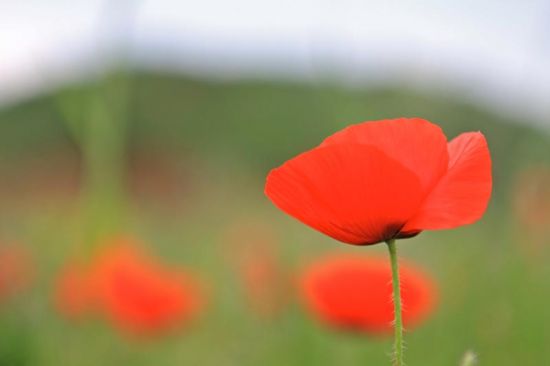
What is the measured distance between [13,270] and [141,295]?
321mm

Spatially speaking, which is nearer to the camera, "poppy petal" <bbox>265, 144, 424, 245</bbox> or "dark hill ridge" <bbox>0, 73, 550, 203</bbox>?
"poppy petal" <bbox>265, 144, 424, 245</bbox>

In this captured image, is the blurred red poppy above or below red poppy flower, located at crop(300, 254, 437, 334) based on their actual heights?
above

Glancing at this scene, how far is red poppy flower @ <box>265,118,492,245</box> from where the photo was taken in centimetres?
58

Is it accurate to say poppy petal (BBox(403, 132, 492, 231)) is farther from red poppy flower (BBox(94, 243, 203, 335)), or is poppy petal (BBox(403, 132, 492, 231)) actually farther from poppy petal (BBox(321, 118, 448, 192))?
red poppy flower (BBox(94, 243, 203, 335))

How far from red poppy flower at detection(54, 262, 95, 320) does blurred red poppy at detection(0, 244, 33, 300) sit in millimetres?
97

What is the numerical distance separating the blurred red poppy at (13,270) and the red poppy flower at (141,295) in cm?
22

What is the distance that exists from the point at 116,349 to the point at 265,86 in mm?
16896

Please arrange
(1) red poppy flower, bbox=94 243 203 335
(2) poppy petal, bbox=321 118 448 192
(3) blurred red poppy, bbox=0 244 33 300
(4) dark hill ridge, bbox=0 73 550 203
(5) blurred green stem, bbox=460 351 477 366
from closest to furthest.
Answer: (5) blurred green stem, bbox=460 351 477 366 < (2) poppy petal, bbox=321 118 448 192 < (1) red poppy flower, bbox=94 243 203 335 < (3) blurred red poppy, bbox=0 244 33 300 < (4) dark hill ridge, bbox=0 73 550 203

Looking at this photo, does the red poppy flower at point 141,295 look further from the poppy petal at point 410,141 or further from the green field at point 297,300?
the poppy petal at point 410,141

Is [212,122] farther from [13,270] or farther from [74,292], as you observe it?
[74,292]

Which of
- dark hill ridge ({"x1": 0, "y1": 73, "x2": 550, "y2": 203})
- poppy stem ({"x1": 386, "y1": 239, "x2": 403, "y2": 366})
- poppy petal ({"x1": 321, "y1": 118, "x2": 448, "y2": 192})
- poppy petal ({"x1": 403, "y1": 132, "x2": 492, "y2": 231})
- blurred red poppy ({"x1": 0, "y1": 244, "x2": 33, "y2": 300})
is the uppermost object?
dark hill ridge ({"x1": 0, "y1": 73, "x2": 550, "y2": 203})

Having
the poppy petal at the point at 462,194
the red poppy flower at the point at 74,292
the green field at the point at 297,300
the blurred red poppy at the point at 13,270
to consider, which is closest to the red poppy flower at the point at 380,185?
the poppy petal at the point at 462,194

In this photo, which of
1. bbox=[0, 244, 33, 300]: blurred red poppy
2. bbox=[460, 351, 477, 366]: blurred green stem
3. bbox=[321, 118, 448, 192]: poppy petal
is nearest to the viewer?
bbox=[460, 351, 477, 366]: blurred green stem

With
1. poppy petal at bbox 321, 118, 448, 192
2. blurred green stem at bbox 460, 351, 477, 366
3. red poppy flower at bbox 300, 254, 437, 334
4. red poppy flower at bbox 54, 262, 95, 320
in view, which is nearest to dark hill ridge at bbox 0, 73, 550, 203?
red poppy flower at bbox 54, 262, 95, 320
